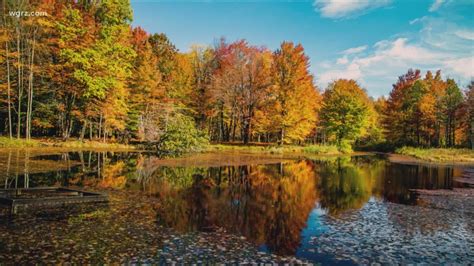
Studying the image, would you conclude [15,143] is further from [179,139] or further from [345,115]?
[345,115]

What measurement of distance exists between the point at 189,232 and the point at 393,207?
10499 mm

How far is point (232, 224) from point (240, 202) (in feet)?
13.7

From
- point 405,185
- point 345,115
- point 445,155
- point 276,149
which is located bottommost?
point 405,185

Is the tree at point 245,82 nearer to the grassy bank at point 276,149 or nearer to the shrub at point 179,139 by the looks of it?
the grassy bank at point 276,149

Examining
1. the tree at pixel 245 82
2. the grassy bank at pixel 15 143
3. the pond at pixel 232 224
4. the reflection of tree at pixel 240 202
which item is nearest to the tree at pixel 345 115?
the tree at pixel 245 82

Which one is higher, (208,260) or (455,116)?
(455,116)

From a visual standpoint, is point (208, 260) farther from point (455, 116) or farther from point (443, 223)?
point (455, 116)

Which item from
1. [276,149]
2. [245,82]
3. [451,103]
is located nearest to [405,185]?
[276,149]

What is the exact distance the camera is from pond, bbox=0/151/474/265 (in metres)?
9.53

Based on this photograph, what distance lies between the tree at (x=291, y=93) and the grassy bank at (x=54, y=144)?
23.0 meters

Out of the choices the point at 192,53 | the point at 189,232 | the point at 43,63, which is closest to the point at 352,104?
the point at 192,53

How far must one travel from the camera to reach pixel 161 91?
54375mm

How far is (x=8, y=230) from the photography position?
10555 mm

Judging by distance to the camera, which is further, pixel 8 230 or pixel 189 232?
pixel 189 232
